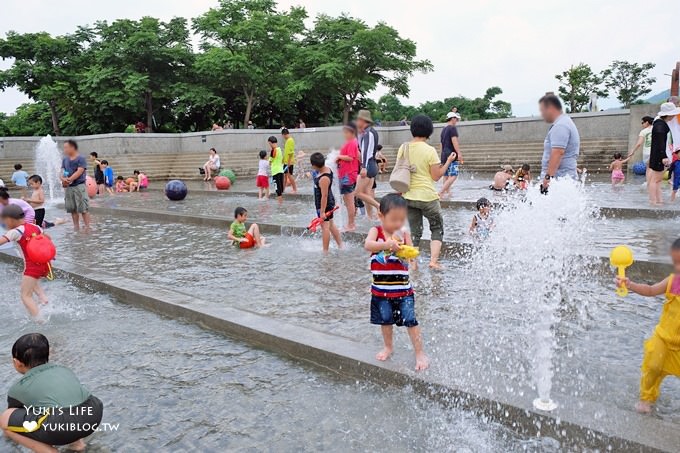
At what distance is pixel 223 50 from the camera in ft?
120

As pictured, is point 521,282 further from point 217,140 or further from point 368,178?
point 217,140

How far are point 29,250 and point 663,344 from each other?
231 inches

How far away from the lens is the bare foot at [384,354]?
436 centimetres

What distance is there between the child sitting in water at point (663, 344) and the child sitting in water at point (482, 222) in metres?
4.94

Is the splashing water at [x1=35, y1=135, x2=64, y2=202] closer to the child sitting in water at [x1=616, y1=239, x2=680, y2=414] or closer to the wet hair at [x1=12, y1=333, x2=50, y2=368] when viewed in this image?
the wet hair at [x1=12, y1=333, x2=50, y2=368]

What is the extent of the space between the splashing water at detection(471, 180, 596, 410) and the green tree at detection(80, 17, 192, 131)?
1324 inches

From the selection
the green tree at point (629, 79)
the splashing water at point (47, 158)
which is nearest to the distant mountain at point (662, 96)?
the green tree at point (629, 79)

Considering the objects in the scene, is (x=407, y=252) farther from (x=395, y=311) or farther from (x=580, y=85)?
(x=580, y=85)

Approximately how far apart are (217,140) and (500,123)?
41.7 feet

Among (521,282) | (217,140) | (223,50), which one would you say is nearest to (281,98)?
(223,50)

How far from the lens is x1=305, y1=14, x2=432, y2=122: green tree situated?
39.4m

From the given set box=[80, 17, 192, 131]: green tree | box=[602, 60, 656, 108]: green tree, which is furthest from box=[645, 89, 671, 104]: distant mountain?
box=[80, 17, 192, 131]: green tree

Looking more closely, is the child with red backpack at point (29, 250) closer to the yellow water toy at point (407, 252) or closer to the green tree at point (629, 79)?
the yellow water toy at point (407, 252)

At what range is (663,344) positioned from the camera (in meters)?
3.40
